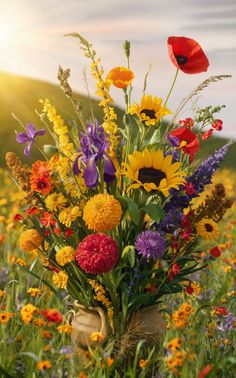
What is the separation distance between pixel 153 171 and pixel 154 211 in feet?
0.50

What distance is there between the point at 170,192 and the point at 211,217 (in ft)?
0.76

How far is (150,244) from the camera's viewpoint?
2.11 m

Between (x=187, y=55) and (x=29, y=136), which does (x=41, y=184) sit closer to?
(x=29, y=136)

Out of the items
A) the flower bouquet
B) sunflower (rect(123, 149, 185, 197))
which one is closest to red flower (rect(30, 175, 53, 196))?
the flower bouquet

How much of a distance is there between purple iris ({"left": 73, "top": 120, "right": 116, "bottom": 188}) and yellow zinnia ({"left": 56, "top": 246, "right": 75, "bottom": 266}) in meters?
0.26

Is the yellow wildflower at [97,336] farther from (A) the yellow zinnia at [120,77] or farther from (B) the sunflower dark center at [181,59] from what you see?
(B) the sunflower dark center at [181,59]

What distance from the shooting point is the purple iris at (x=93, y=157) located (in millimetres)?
2074

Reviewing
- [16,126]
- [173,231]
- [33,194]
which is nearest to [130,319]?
[173,231]

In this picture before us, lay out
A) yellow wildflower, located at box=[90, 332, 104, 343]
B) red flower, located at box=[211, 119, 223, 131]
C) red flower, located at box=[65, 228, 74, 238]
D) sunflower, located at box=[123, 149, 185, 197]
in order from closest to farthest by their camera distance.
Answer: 1. yellow wildflower, located at box=[90, 332, 104, 343]
2. sunflower, located at box=[123, 149, 185, 197]
3. red flower, located at box=[65, 228, 74, 238]
4. red flower, located at box=[211, 119, 223, 131]

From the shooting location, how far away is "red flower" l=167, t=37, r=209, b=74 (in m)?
2.31

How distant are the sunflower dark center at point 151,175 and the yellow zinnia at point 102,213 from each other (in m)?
0.13

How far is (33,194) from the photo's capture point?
2291mm

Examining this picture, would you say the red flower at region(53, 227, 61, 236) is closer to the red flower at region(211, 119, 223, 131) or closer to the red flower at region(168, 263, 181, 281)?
the red flower at region(168, 263, 181, 281)

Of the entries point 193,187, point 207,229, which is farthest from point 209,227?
point 193,187
